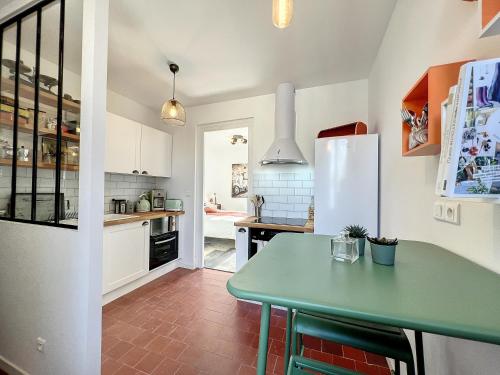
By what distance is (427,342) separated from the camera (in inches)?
42.9

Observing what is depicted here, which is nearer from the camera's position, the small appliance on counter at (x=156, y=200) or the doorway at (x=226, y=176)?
the small appliance on counter at (x=156, y=200)

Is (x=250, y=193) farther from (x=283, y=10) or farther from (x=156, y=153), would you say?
(x=283, y=10)

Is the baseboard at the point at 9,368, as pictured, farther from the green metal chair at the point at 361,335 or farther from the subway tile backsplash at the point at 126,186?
the green metal chair at the point at 361,335

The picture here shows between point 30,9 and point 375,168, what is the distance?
296cm

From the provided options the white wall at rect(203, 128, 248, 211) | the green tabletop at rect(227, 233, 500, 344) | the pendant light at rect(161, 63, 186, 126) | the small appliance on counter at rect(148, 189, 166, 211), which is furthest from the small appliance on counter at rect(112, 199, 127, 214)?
the white wall at rect(203, 128, 248, 211)

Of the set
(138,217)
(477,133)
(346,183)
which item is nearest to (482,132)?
(477,133)

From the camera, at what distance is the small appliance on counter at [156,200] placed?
11.1 ft

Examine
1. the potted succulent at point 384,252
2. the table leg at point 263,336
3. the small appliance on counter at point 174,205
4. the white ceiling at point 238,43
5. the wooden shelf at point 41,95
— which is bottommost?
the table leg at point 263,336

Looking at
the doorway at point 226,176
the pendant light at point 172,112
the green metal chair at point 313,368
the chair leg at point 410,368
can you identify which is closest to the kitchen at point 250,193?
the chair leg at point 410,368

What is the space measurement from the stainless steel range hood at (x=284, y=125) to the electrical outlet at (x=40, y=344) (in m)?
2.35

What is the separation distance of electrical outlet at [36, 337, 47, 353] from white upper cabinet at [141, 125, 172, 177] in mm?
2128

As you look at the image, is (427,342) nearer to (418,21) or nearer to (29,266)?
(418,21)

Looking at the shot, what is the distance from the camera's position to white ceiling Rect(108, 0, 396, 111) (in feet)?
5.25

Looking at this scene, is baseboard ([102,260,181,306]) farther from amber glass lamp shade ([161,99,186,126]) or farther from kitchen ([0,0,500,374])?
amber glass lamp shade ([161,99,186,126])
